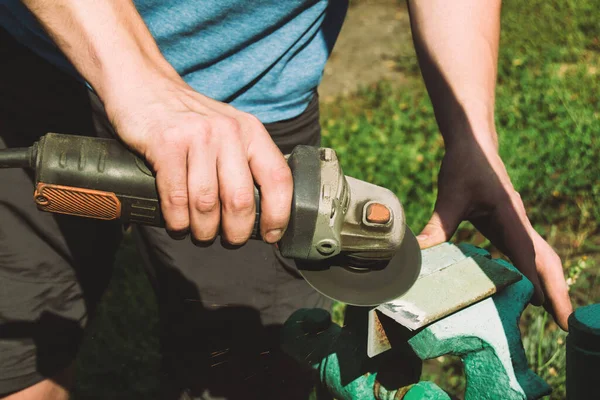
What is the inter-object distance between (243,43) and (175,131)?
774 mm

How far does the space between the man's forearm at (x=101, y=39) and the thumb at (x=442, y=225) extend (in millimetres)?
780

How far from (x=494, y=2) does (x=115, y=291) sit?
8.09 ft

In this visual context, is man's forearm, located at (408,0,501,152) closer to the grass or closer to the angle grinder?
the angle grinder

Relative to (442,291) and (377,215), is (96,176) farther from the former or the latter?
(442,291)

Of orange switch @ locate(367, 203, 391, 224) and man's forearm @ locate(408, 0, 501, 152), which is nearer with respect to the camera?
orange switch @ locate(367, 203, 391, 224)

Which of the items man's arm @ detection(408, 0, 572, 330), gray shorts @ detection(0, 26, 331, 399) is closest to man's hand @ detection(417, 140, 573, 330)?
man's arm @ detection(408, 0, 572, 330)

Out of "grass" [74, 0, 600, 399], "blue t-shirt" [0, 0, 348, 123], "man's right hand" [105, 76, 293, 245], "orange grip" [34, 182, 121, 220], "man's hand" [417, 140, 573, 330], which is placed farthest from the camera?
"grass" [74, 0, 600, 399]

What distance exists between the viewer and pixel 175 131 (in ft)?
4.65

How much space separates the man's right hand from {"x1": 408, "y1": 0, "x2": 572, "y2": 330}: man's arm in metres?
0.54

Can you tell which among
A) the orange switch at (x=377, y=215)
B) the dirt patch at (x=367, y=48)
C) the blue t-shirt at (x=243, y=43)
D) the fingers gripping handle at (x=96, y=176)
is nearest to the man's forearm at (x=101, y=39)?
the fingers gripping handle at (x=96, y=176)

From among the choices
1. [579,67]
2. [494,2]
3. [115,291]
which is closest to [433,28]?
[494,2]

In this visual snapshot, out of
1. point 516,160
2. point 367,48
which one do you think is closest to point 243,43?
point 516,160

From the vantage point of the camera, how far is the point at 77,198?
61.0 inches

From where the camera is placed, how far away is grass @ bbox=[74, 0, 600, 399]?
129 inches
